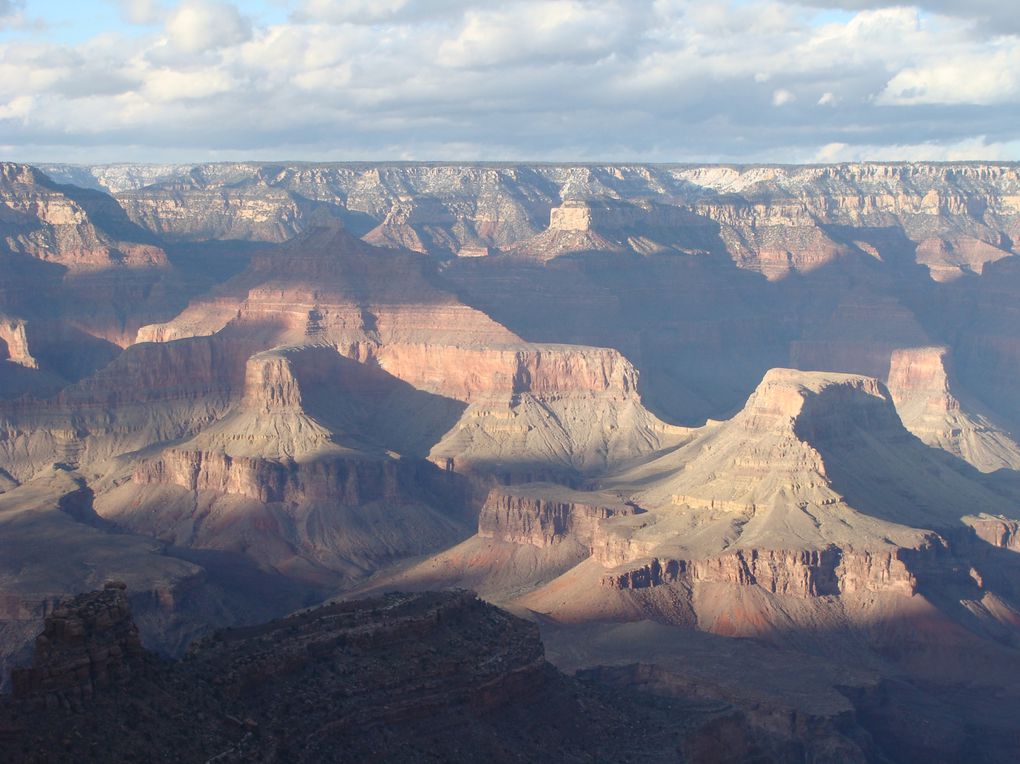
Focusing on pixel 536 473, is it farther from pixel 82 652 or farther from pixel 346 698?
pixel 82 652

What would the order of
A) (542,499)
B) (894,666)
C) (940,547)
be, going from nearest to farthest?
(894,666)
(940,547)
(542,499)

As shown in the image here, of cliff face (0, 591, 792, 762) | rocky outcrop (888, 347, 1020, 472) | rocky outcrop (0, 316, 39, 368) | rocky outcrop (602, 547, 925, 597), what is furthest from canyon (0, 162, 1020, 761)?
cliff face (0, 591, 792, 762)

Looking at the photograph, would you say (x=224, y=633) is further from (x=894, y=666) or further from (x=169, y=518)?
(x=169, y=518)

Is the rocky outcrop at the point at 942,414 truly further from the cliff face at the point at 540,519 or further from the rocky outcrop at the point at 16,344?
the rocky outcrop at the point at 16,344

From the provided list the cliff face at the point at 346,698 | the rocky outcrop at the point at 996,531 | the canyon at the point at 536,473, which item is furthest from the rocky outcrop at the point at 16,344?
the cliff face at the point at 346,698

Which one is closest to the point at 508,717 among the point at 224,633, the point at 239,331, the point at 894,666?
the point at 224,633

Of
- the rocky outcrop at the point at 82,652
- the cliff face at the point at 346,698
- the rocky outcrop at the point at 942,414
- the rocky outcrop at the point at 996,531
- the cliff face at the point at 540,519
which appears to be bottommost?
the rocky outcrop at the point at 942,414

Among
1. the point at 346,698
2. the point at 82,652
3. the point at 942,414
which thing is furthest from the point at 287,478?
the point at 82,652

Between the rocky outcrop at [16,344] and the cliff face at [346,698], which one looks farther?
the rocky outcrop at [16,344]
